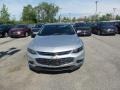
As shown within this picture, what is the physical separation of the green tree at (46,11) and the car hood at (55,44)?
88.1 meters

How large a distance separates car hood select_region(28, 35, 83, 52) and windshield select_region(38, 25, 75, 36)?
735 millimetres

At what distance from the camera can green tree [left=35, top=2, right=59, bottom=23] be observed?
97.7 meters

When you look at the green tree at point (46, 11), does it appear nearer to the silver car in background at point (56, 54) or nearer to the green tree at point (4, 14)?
the green tree at point (4, 14)

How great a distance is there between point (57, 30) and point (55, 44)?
2.05 metres

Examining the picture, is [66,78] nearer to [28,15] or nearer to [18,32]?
[18,32]

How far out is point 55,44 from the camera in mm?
8586

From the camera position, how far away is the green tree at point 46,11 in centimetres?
9773

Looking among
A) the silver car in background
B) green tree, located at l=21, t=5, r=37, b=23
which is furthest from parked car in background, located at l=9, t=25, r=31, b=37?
green tree, located at l=21, t=5, r=37, b=23

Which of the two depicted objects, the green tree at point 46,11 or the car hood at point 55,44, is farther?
the green tree at point 46,11

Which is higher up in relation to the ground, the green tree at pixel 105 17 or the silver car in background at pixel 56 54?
the silver car in background at pixel 56 54

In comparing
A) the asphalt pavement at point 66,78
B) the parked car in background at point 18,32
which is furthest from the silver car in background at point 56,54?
the parked car in background at point 18,32

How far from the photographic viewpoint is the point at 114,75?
8.16 metres

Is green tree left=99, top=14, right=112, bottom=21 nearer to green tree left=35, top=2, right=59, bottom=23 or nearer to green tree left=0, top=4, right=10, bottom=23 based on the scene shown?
green tree left=35, top=2, right=59, bottom=23

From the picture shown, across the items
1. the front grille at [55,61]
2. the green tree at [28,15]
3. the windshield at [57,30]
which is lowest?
the green tree at [28,15]
